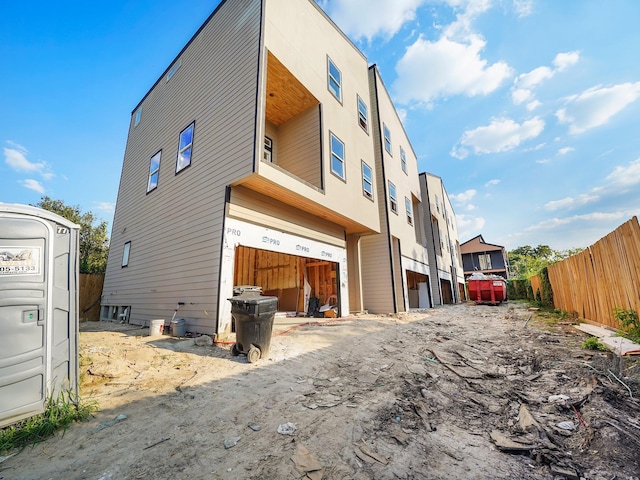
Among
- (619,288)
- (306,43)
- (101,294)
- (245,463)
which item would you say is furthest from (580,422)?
(101,294)

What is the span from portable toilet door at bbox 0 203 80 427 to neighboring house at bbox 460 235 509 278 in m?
47.6

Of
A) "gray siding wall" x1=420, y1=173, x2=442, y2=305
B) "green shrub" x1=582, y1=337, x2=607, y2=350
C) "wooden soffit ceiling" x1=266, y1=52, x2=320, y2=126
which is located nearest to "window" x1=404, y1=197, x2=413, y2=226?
"gray siding wall" x1=420, y1=173, x2=442, y2=305

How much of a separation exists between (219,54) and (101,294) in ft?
42.4

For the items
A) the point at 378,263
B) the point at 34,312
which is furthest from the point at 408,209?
the point at 34,312

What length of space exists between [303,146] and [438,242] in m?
17.2

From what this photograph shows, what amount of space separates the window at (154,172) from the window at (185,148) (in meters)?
1.87

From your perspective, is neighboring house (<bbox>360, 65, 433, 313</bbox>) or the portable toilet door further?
neighboring house (<bbox>360, 65, 433, 313</bbox>)

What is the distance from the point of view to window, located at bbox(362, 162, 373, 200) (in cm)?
1246

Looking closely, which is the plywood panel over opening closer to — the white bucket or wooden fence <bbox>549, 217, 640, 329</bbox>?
the white bucket

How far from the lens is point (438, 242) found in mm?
22984

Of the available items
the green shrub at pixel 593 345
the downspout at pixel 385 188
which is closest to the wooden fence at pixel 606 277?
the green shrub at pixel 593 345

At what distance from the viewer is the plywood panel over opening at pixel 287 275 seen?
12156 millimetres

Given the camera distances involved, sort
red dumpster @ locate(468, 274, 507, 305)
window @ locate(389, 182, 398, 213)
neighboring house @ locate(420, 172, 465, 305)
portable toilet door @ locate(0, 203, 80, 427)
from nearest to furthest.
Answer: portable toilet door @ locate(0, 203, 80, 427) → window @ locate(389, 182, 398, 213) → red dumpster @ locate(468, 274, 507, 305) → neighboring house @ locate(420, 172, 465, 305)

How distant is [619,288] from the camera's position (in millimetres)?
5578
